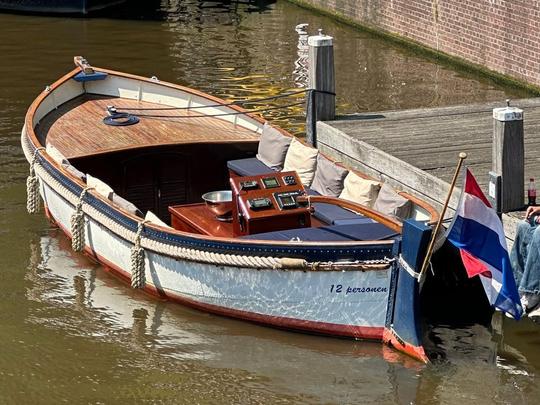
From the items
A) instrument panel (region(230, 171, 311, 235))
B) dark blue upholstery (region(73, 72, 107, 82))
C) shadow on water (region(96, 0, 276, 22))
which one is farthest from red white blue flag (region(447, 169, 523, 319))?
shadow on water (region(96, 0, 276, 22))

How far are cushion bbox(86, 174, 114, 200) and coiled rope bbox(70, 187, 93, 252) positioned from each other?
220 mm

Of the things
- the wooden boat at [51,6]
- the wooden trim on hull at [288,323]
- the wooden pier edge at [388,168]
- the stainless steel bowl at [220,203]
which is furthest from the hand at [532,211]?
the wooden boat at [51,6]

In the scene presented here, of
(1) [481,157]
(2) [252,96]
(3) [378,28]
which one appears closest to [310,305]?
(1) [481,157]

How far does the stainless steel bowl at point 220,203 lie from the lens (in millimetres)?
13883

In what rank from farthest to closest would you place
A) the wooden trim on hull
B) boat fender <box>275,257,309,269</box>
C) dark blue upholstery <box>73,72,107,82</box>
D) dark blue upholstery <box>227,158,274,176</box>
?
1. dark blue upholstery <box>73,72,107,82</box>
2. dark blue upholstery <box>227,158,274,176</box>
3. the wooden trim on hull
4. boat fender <box>275,257,309,269</box>

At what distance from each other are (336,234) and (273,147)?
9.33ft

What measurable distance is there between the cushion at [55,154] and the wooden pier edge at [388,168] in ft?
11.0

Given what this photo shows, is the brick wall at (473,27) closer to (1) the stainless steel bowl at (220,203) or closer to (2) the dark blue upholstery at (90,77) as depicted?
(2) the dark blue upholstery at (90,77)

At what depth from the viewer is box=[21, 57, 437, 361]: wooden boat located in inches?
475

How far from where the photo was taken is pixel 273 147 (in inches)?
598

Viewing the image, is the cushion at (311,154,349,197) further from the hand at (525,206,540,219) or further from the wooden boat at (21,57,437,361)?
the hand at (525,206,540,219)

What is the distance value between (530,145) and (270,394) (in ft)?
18.1

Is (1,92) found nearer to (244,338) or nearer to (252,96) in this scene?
(252,96)

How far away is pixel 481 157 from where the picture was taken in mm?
14852
